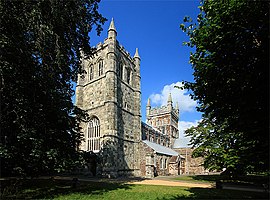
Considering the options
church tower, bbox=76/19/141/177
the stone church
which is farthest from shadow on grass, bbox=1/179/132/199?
church tower, bbox=76/19/141/177

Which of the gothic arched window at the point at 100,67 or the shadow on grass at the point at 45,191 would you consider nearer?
the shadow on grass at the point at 45,191

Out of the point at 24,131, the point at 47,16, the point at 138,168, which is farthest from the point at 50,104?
the point at 138,168

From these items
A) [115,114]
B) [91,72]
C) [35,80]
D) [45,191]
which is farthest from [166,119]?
[35,80]

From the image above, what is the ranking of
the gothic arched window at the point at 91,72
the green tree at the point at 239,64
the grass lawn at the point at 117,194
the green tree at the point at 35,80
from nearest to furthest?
1. the green tree at the point at 239,64
2. the green tree at the point at 35,80
3. the grass lawn at the point at 117,194
4. the gothic arched window at the point at 91,72

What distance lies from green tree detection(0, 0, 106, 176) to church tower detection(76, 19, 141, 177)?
43.6 ft

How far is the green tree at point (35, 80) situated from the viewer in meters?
8.91

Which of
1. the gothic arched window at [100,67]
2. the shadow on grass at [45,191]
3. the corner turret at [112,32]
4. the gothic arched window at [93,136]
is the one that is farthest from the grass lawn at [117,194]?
the corner turret at [112,32]

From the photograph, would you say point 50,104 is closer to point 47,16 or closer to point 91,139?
point 47,16

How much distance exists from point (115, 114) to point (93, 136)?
17.0ft

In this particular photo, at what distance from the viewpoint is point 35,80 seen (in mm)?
10188

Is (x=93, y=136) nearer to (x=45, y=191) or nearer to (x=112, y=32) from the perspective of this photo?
(x=112, y=32)

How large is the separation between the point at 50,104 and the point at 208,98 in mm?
8377

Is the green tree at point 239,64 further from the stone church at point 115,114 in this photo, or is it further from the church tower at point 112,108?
the church tower at point 112,108

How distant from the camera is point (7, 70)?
8570 millimetres
